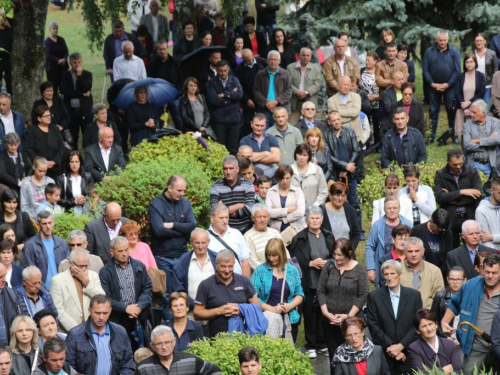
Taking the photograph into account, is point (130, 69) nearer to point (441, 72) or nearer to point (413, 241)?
point (441, 72)

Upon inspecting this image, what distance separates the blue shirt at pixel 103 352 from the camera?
498 inches

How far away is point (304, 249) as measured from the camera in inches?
583

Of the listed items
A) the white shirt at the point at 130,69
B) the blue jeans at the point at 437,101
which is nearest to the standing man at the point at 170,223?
the white shirt at the point at 130,69

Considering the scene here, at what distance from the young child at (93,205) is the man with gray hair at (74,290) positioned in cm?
281

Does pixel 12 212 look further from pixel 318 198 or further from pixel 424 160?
pixel 424 160

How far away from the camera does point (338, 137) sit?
59.6 ft

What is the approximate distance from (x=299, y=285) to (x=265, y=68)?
23.4 ft

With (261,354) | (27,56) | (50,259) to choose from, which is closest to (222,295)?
(261,354)

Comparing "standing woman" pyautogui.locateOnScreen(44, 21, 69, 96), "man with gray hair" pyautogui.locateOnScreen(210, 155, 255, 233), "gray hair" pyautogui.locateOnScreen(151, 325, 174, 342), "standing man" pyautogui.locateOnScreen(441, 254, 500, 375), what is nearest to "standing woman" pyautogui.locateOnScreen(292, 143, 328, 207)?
"man with gray hair" pyautogui.locateOnScreen(210, 155, 255, 233)

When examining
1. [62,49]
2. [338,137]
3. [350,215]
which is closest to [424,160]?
[338,137]

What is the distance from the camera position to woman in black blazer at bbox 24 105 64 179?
59.4ft

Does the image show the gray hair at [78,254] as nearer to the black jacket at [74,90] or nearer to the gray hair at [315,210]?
the gray hair at [315,210]

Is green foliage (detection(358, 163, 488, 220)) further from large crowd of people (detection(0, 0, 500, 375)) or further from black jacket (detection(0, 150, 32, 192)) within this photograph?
black jacket (detection(0, 150, 32, 192))

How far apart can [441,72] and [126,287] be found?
32.2 feet
